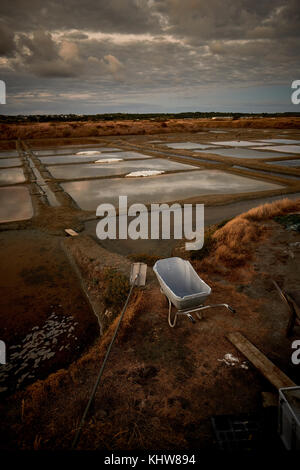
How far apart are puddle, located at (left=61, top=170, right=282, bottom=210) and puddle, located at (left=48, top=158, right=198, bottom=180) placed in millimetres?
1971

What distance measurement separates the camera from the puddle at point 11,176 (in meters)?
16.2

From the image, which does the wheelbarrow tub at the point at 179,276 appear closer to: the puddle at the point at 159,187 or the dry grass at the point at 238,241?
the dry grass at the point at 238,241

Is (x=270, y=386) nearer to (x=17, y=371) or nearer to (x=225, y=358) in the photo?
(x=225, y=358)

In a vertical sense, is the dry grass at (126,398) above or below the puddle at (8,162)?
below

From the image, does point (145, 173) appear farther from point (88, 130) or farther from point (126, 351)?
point (88, 130)

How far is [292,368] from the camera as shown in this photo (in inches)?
145

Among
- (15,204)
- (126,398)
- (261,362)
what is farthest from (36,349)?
(15,204)

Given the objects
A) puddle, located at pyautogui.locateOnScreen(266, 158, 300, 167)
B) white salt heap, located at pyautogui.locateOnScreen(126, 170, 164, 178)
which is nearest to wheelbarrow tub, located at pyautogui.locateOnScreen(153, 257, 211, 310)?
white salt heap, located at pyautogui.locateOnScreen(126, 170, 164, 178)

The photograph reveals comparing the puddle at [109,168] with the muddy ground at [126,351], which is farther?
the puddle at [109,168]

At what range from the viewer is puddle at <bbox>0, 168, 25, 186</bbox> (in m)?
16.2

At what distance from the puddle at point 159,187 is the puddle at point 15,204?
6.86 ft

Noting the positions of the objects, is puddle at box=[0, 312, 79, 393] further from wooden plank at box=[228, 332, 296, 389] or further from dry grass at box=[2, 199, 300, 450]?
wooden plank at box=[228, 332, 296, 389]

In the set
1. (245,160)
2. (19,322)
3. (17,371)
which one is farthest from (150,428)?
(245,160)

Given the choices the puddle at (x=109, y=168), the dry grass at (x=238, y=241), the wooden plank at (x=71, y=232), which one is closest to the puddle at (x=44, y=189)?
the puddle at (x=109, y=168)
